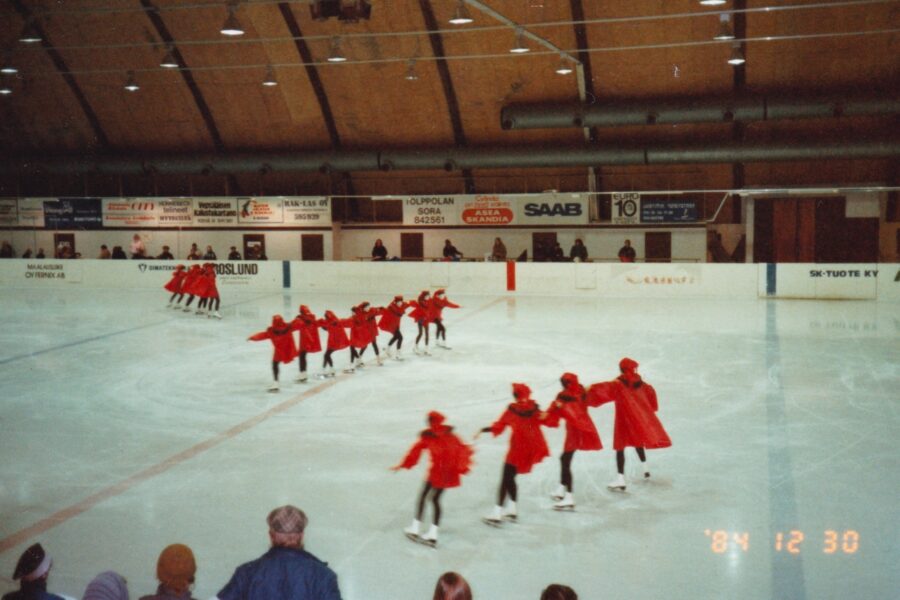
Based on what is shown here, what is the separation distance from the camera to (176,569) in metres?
3.46

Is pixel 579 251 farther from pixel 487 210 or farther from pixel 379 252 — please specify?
pixel 379 252

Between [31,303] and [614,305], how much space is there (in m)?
16.5

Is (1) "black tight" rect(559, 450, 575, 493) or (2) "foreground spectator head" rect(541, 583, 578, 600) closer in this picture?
(2) "foreground spectator head" rect(541, 583, 578, 600)

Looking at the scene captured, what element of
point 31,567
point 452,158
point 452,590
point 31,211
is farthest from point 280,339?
point 31,211

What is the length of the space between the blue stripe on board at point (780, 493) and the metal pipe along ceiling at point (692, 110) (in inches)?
461

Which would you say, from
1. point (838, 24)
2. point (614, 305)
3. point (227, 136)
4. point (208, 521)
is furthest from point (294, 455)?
point (227, 136)

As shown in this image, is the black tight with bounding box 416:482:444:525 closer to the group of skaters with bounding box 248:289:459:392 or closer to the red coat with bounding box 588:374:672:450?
the red coat with bounding box 588:374:672:450

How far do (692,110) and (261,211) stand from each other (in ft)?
A: 51.0

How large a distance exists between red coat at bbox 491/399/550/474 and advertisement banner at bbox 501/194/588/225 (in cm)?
2128

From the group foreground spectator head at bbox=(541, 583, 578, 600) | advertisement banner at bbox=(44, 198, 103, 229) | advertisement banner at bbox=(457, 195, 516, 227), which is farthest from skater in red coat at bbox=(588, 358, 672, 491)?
advertisement banner at bbox=(44, 198, 103, 229)

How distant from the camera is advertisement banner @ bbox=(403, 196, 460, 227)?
30047 millimetres

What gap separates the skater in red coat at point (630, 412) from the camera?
8.55 m

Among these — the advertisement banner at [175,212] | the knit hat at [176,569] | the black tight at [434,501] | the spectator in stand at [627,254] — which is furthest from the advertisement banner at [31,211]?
the knit hat at [176,569]

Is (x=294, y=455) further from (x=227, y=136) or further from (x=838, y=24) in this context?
(x=227, y=136)
